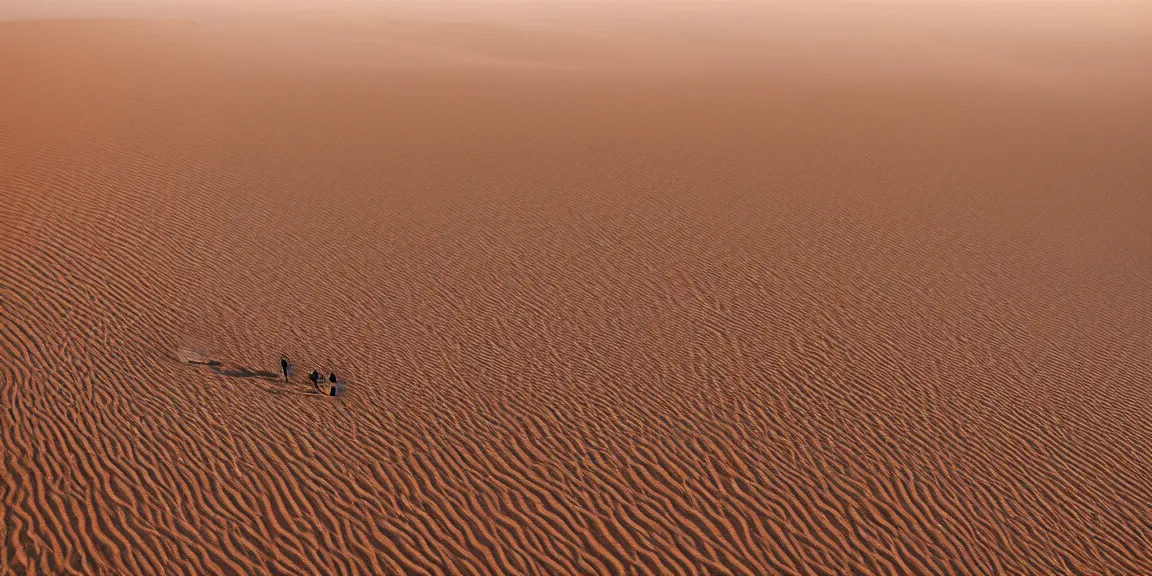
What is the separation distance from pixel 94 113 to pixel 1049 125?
128 ft

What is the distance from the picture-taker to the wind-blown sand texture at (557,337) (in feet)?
31.4

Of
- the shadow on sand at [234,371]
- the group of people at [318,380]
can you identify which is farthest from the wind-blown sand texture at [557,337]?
the group of people at [318,380]

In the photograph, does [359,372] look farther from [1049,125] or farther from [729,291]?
[1049,125]

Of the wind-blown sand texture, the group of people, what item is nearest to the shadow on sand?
the wind-blown sand texture

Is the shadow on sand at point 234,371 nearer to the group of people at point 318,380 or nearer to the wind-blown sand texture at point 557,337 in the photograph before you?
the wind-blown sand texture at point 557,337

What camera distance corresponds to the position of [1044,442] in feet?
38.7

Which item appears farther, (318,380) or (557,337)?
(557,337)

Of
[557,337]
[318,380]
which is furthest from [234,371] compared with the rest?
[557,337]

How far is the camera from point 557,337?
46.4ft

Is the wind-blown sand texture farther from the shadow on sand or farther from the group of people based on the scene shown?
the group of people

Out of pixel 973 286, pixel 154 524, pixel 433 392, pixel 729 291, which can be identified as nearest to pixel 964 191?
pixel 973 286

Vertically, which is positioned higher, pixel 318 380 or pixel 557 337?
pixel 557 337

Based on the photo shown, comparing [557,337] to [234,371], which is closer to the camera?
[234,371]

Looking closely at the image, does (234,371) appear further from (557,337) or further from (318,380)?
(557,337)
